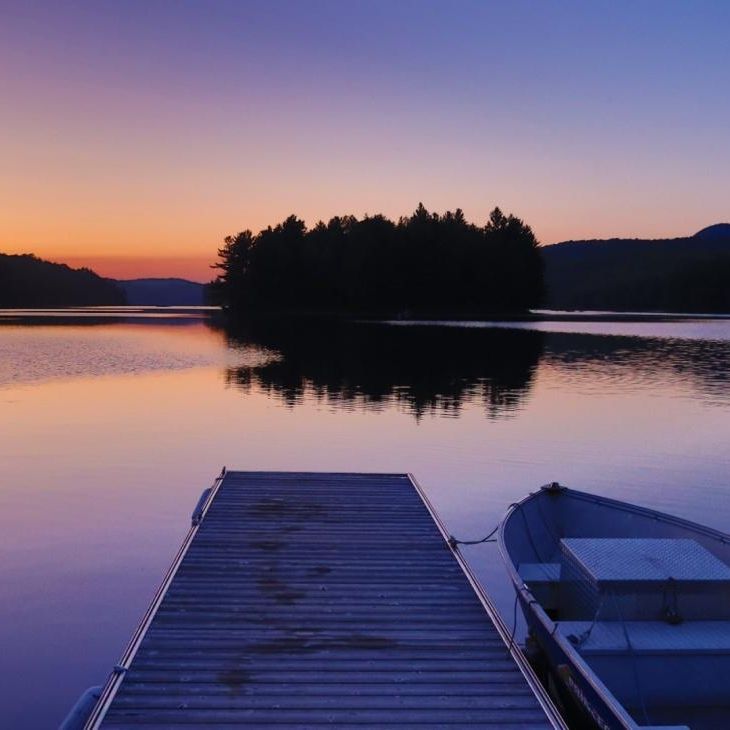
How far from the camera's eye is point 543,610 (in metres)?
7.05

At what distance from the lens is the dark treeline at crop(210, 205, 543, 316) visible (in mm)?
103875

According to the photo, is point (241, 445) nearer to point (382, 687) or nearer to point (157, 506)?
point (157, 506)

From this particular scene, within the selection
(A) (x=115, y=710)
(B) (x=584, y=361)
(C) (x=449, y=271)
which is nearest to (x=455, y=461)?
(A) (x=115, y=710)

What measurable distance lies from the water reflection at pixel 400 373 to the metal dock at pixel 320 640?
47.4ft

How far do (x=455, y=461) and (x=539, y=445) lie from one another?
10.4 ft

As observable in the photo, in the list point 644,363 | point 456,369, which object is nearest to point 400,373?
point 456,369

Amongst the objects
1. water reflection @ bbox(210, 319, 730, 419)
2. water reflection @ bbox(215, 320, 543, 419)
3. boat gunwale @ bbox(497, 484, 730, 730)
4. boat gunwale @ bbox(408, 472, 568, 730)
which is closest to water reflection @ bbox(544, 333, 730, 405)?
water reflection @ bbox(210, 319, 730, 419)

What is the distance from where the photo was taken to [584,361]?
141 ft

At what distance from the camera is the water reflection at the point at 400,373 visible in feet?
86.0

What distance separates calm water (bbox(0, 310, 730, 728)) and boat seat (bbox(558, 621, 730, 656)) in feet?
8.37

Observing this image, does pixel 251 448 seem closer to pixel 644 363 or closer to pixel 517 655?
pixel 517 655

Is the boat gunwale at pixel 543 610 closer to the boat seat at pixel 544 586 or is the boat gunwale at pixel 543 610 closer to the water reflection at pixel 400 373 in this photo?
the boat seat at pixel 544 586

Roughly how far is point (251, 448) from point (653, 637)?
508 inches

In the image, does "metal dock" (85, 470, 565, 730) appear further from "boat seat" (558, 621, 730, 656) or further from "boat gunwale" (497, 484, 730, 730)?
"boat seat" (558, 621, 730, 656)
